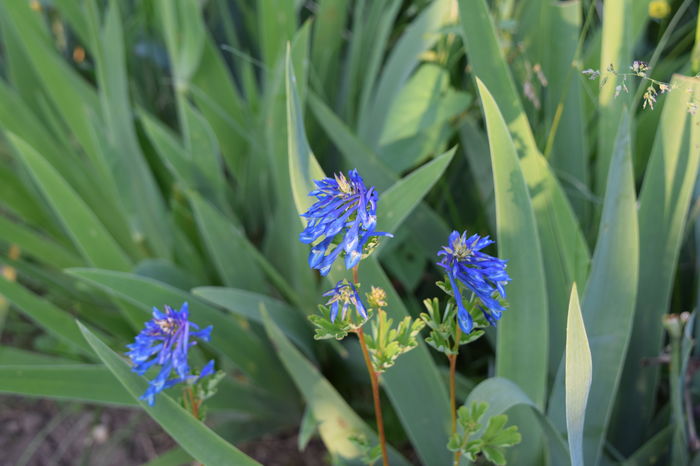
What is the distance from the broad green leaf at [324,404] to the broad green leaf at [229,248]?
0.75 feet

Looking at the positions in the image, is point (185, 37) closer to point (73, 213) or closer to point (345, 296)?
point (73, 213)

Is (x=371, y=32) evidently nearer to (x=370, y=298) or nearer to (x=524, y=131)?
(x=524, y=131)

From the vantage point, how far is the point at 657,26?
126cm

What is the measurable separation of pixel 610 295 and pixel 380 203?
0.26 m

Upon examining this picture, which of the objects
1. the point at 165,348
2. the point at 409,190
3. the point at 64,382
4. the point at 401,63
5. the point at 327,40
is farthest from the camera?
the point at 327,40

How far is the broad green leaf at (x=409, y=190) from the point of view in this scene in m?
0.69

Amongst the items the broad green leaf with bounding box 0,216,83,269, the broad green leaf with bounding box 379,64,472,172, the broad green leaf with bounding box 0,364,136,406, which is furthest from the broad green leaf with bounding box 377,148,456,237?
the broad green leaf with bounding box 0,216,83,269

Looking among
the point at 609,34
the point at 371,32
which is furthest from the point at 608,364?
the point at 371,32

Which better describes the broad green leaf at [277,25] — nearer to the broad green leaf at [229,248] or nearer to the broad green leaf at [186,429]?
the broad green leaf at [229,248]

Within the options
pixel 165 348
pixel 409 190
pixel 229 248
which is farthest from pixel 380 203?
pixel 229 248

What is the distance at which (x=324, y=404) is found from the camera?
0.81 meters

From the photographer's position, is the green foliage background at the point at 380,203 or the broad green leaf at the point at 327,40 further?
the broad green leaf at the point at 327,40

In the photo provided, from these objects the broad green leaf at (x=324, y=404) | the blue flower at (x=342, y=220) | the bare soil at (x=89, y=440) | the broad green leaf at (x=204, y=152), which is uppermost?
the blue flower at (x=342, y=220)

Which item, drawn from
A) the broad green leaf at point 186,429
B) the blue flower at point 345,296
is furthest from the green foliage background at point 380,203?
the blue flower at point 345,296
